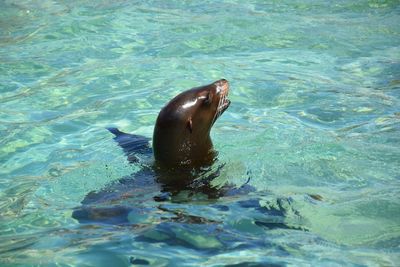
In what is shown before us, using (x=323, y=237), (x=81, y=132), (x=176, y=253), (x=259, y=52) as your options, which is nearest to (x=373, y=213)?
(x=323, y=237)

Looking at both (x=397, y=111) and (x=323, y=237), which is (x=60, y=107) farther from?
(x=323, y=237)

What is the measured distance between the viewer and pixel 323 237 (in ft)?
12.0

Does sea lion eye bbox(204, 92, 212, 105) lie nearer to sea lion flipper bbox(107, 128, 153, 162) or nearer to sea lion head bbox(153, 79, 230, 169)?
sea lion head bbox(153, 79, 230, 169)

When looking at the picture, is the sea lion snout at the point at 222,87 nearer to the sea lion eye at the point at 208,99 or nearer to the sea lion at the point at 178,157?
the sea lion at the point at 178,157

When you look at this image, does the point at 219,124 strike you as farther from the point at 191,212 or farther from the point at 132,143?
the point at 191,212

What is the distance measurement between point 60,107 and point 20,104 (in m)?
0.42

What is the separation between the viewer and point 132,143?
18.0 feet

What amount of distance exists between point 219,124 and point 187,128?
5.00 feet

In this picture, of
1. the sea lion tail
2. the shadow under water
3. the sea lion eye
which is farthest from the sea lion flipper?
the sea lion eye

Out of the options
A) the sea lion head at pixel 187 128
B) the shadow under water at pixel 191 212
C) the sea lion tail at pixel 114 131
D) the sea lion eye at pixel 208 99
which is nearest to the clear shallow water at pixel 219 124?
the shadow under water at pixel 191 212

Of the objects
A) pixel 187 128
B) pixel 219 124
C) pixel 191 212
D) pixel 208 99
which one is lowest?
pixel 219 124

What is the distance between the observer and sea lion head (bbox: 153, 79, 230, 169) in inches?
181

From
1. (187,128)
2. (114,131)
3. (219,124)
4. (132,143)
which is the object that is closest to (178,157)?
(187,128)

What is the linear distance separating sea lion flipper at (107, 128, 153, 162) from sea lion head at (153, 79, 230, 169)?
0.53 metres
